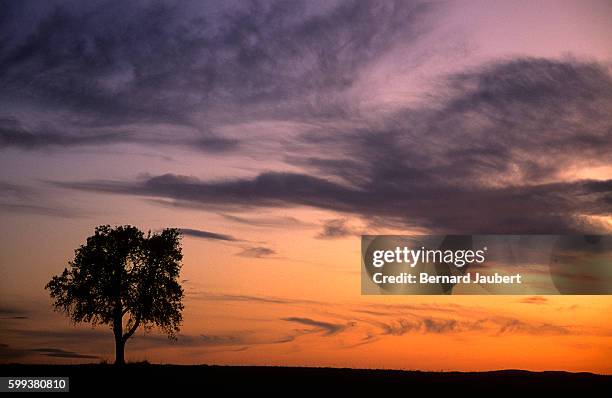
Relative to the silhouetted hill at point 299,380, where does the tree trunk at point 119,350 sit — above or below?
above

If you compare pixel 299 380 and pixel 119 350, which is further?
pixel 119 350

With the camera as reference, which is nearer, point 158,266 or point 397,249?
point 397,249

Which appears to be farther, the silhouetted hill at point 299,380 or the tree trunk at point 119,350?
the tree trunk at point 119,350

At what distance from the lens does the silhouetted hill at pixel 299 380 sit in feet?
141

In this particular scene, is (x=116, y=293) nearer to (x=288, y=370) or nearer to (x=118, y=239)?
(x=118, y=239)

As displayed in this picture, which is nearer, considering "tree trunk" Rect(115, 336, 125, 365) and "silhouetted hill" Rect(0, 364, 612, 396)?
"silhouetted hill" Rect(0, 364, 612, 396)

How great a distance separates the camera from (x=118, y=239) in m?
62.9

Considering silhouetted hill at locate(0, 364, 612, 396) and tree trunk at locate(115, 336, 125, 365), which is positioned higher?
tree trunk at locate(115, 336, 125, 365)

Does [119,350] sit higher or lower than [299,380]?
higher

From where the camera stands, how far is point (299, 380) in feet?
153

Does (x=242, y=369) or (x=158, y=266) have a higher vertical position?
(x=158, y=266)

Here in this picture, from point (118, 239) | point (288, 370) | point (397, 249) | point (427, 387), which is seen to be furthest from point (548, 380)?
point (118, 239)

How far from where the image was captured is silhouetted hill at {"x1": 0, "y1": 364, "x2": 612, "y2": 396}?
43.0 metres

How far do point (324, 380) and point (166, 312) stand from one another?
64.9 ft
